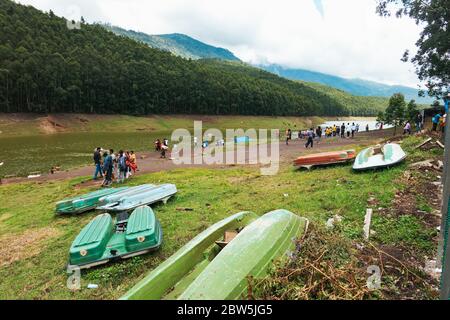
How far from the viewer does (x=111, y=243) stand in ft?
26.2

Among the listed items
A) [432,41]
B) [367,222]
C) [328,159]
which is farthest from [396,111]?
[367,222]

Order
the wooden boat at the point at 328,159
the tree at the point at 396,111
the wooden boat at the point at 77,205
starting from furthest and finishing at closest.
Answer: the tree at the point at 396,111 < the wooden boat at the point at 328,159 < the wooden boat at the point at 77,205

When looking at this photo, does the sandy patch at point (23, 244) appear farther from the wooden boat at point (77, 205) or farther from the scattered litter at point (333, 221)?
the scattered litter at point (333, 221)

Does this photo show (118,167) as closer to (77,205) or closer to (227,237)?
(77,205)

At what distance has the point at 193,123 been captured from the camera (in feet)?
274

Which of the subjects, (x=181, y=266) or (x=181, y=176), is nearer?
(x=181, y=266)

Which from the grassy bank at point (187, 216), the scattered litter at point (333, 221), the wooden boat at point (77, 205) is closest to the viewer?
the grassy bank at point (187, 216)

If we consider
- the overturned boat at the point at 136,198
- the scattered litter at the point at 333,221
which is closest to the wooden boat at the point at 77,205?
the overturned boat at the point at 136,198

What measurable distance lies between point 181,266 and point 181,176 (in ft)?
39.8

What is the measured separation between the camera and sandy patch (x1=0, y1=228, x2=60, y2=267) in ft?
28.9

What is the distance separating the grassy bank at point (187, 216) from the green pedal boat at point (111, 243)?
22cm

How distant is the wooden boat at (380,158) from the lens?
1345 cm
